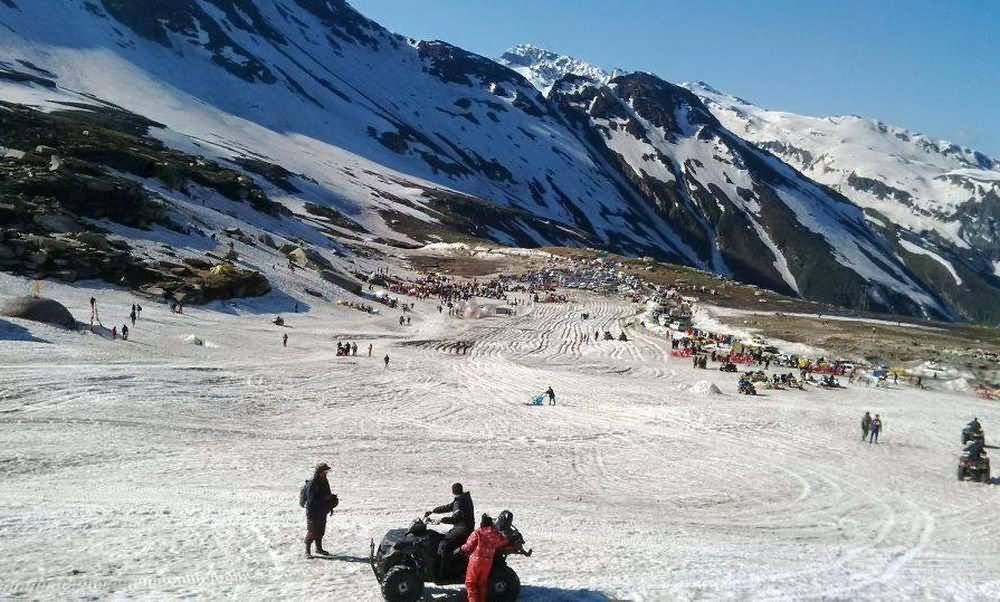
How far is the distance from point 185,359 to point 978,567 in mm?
27768

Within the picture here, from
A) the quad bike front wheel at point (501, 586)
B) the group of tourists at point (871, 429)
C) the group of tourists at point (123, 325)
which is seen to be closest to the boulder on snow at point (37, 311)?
the group of tourists at point (123, 325)

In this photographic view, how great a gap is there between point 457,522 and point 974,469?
17.5m

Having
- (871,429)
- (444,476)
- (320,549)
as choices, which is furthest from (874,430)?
(320,549)

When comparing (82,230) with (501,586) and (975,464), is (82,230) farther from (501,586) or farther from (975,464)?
(975,464)

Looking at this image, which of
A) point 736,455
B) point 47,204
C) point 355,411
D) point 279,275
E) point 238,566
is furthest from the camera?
point 279,275

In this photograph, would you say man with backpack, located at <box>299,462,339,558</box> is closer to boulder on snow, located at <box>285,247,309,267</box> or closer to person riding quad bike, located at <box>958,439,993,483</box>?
person riding quad bike, located at <box>958,439,993,483</box>

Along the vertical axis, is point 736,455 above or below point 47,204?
below

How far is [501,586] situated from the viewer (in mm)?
8102

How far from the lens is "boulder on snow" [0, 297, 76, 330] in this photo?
28.4m

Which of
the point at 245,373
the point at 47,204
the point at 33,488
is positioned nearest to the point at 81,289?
the point at 47,204

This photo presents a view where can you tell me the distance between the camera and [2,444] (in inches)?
570

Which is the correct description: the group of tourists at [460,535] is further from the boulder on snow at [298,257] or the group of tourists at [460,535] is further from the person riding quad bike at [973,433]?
the boulder on snow at [298,257]

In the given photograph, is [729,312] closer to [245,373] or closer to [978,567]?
[245,373]

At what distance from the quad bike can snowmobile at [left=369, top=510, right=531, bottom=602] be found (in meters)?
16.9
